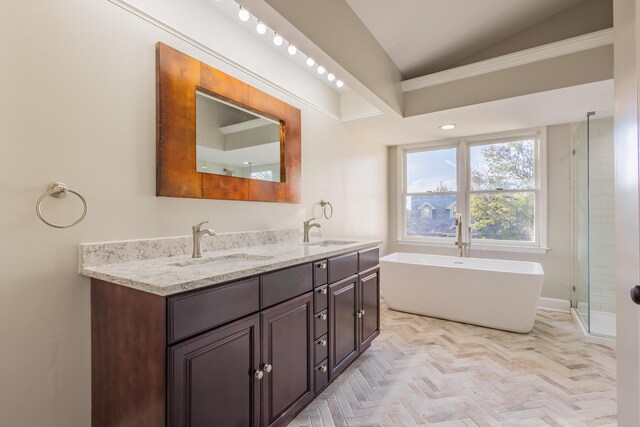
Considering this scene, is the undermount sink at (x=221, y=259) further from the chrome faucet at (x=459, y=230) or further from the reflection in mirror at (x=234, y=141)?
the chrome faucet at (x=459, y=230)

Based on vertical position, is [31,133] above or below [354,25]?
below

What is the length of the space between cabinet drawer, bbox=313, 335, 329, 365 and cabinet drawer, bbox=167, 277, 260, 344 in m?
0.61

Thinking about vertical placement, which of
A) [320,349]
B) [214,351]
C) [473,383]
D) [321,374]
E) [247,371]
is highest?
[214,351]

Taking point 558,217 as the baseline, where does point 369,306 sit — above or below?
below

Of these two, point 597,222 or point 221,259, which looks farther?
point 597,222

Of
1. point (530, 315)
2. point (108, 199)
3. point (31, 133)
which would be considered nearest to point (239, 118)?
point (108, 199)

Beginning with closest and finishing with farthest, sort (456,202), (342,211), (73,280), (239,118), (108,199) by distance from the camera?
(73,280), (108,199), (239,118), (342,211), (456,202)

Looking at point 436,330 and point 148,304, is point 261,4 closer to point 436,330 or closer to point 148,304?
point 148,304

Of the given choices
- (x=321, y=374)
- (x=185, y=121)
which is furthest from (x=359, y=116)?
(x=321, y=374)

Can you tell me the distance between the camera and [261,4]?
4.78 ft

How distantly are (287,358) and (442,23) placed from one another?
2.77m

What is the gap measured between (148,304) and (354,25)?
87.0 inches

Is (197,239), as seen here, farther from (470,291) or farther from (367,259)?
(470,291)

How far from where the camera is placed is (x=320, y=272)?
185 centimetres
